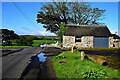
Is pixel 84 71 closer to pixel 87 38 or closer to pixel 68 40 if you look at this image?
pixel 68 40

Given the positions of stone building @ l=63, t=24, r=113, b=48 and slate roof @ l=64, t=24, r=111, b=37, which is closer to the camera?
stone building @ l=63, t=24, r=113, b=48

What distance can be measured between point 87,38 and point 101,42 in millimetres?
3847

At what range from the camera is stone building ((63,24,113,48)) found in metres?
24.9

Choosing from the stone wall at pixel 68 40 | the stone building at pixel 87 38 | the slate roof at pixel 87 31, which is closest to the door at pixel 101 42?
the stone building at pixel 87 38

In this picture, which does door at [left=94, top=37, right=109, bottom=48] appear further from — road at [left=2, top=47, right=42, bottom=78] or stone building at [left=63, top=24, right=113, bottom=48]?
road at [left=2, top=47, right=42, bottom=78]

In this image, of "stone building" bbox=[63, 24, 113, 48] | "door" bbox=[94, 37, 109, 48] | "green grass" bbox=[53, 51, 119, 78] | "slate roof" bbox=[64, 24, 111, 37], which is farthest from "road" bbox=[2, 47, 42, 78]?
"door" bbox=[94, 37, 109, 48]

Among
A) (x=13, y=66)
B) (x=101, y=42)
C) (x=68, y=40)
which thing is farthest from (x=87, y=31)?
(x=13, y=66)

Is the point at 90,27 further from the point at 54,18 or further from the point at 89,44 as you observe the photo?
the point at 54,18

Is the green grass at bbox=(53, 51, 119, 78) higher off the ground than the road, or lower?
higher

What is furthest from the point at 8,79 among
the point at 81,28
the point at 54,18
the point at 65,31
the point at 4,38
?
the point at 54,18

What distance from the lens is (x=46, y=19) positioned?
36.2 m

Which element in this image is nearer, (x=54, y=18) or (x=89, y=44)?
(x=89, y=44)

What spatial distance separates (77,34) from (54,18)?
13557mm

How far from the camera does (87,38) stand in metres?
25.0
